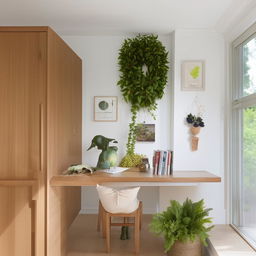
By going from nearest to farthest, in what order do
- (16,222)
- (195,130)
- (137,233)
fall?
1. (16,222)
2. (137,233)
3. (195,130)

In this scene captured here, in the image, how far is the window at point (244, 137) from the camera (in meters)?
3.17

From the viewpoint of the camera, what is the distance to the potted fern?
2.98 metres

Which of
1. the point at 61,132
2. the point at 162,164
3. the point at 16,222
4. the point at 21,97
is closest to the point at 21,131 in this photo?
the point at 21,97

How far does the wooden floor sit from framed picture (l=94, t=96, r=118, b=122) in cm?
139

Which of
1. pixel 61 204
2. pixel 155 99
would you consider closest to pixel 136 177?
pixel 61 204

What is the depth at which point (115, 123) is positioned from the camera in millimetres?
4336

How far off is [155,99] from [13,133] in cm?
Result: 206

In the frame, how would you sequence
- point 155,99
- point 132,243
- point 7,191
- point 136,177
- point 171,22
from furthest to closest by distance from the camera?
point 155,99
point 171,22
point 132,243
point 136,177
point 7,191

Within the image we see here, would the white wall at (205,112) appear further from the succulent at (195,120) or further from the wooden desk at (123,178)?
the wooden desk at (123,178)

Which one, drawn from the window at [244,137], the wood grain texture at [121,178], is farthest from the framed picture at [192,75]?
the wood grain texture at [121,178]

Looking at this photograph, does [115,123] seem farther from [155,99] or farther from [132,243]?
[132,243]

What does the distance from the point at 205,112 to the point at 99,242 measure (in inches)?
79.3

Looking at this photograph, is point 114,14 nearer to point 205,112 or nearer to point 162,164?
point 205,112

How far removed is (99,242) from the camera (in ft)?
11.6
